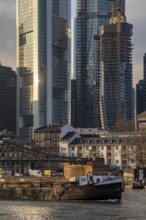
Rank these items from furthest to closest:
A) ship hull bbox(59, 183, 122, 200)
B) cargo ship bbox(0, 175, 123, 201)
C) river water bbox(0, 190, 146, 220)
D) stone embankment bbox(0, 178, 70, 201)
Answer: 1. stone embankment bbox(0, 178, 70, 201)
2. cargo ship bbox(0, 175, 123, 201)
3. ship hull bbox(59, 183, 122, 200)
4. river water bbox(0, 190, 146, 220)

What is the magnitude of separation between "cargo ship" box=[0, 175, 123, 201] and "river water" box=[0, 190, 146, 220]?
8.74 ft

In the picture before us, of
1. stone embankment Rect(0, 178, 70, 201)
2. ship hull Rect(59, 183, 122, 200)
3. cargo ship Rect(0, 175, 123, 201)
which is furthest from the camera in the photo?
stone embankment Rect(0, 178, 70, 201)

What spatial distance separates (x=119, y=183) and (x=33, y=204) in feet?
44.3

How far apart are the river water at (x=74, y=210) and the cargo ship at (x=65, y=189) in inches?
105

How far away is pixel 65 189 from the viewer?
104 metres

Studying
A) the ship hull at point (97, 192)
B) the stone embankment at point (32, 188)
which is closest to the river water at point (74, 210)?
the ship hull at point (97, 192)

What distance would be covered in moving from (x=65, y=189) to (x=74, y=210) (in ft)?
61.9

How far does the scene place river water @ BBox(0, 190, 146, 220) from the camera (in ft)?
255

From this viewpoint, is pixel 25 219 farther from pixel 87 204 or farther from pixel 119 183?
pixel 119 183

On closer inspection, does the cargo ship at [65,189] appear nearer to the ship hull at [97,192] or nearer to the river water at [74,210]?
the ship hull at [97,192]

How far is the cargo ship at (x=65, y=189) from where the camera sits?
101875mm

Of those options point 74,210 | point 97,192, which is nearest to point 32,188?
point 97,192

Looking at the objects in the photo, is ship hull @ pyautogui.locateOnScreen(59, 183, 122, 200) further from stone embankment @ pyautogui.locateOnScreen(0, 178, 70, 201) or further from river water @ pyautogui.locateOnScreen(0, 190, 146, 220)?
stone embankment @ pyautogui.locateOnScreen(0, 178, 70, 201)

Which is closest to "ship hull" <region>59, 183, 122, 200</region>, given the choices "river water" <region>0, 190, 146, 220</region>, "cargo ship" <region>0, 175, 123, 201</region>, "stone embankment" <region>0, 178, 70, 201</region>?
"cargo ship" <region>0, 175, 123, 201</region>
